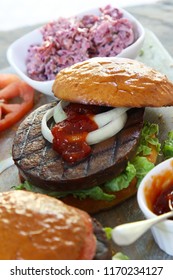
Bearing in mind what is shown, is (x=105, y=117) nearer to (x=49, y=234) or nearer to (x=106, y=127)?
(x=106, y=127)

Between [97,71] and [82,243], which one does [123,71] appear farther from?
[82,243]

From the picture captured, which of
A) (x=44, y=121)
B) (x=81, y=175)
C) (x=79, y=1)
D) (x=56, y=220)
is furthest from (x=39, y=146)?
(x=79, y=1)

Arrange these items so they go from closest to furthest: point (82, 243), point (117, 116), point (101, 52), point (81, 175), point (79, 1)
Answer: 1. point (82, 243)
2. point (81, 175)
3. point (117, 116)
4. point (101, 52)
5. point (79, 1)

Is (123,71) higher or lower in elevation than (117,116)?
higher

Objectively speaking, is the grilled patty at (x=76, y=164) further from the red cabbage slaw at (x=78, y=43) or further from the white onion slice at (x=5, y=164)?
the red cabbage slaw at (x=78, y=43)

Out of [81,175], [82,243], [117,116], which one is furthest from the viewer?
[117,116]
